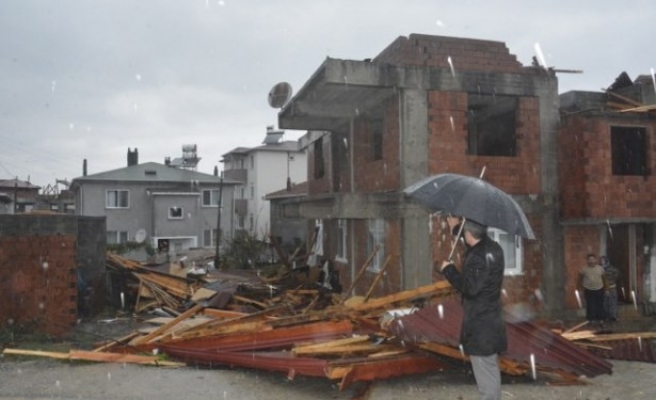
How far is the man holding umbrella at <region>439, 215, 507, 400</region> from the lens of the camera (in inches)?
177

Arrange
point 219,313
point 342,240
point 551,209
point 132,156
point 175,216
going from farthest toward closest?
1. point 132,156
2. point 175,216
3. point 342,240
4. point 551,209
5. point 219,313

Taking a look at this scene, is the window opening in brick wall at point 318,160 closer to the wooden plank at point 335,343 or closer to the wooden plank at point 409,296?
the wooden plank at point 409,296

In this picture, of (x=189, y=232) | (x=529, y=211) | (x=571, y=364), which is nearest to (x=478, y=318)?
(x=571, y=364)

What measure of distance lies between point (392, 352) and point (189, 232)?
3417 cm

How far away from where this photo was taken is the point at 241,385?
645cm

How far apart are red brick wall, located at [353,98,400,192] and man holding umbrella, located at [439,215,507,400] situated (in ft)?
23.9

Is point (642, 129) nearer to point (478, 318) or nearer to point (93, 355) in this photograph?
point (478, 318)

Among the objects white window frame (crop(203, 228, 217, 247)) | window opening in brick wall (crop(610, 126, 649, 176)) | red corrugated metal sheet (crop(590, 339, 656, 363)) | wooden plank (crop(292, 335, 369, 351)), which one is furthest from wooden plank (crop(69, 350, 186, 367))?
white window frame (crop(203, 228, 217, 247))

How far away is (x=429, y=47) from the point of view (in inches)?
501

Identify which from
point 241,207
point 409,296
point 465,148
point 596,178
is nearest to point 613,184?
point 596,178

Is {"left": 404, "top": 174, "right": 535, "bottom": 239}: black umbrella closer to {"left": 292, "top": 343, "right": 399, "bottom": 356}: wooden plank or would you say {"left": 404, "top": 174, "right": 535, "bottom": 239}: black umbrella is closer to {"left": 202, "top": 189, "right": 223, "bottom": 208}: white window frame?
{"left": 292, "top": 343, "right": 399, "bottom": 356}: wooden plank

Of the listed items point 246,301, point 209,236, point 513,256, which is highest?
point 513,256

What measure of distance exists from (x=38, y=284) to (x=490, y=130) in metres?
11.4

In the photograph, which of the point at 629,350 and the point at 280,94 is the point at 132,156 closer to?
the point at 280,94
